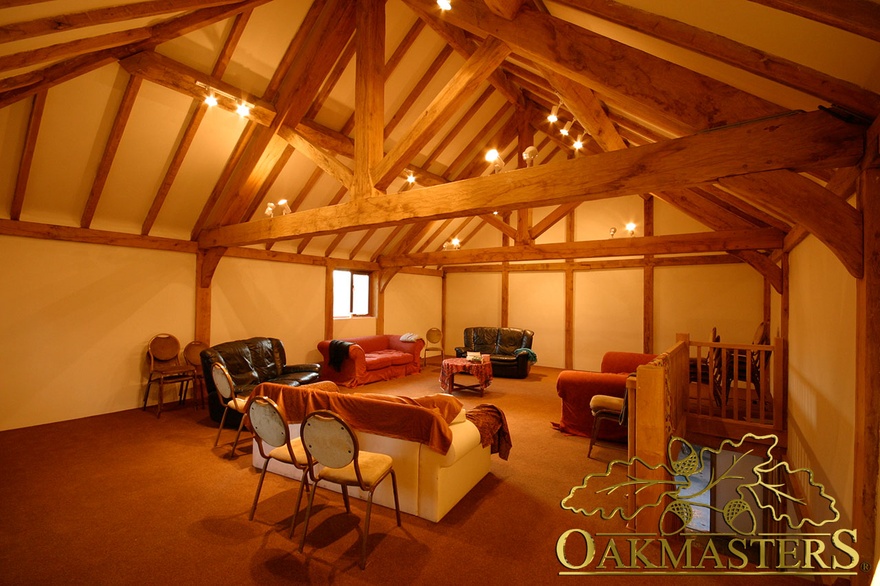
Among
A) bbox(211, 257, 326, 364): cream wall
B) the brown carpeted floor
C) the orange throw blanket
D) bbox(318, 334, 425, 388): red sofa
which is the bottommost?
the brown carpeted floor

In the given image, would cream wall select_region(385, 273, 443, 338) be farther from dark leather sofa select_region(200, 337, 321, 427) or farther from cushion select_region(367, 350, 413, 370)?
dark leather sofa select_region(200, 337, 321, 427)

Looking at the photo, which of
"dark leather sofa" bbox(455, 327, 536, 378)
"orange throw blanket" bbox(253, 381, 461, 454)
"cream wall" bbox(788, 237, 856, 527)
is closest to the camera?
"cream wall" bbox(788, 237, 856, 527)

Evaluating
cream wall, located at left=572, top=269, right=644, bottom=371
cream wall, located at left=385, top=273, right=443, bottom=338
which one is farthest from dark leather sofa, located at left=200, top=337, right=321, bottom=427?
cream wall, located at left=572, top=269, right=644, bottom=371

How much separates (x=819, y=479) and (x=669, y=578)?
183cm

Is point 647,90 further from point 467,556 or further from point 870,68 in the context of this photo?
point 467,556

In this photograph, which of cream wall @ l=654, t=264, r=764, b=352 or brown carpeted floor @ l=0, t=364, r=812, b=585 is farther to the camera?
cream wall @ l=654, t=264, r=764, b=352

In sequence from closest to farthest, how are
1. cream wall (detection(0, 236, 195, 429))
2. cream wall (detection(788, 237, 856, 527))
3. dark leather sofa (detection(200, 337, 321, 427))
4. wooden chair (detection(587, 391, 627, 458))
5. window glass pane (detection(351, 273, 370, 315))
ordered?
cream wall (detection(788, 237, 856, 527)) → wooden chair (detection(587, 391, 627, 458)) → cream wall (detection(0, 236, 195, 429)) → dark leather sofa (detection(200, 337, 321, 427)) → window glass pane (detection(351, 273, 370, 315))

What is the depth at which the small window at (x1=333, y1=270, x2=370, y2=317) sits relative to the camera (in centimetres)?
920

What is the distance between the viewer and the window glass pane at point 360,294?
31.4 feet

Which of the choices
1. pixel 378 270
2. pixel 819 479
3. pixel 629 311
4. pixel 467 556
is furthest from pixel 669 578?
pixel 378 270

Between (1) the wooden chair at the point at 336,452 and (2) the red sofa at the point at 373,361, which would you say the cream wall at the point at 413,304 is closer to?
(2) the red sofa at the point at 373,361

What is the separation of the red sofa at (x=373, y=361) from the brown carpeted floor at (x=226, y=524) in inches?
120

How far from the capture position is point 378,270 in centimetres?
975

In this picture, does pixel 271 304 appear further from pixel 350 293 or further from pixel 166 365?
pixel 350 293
